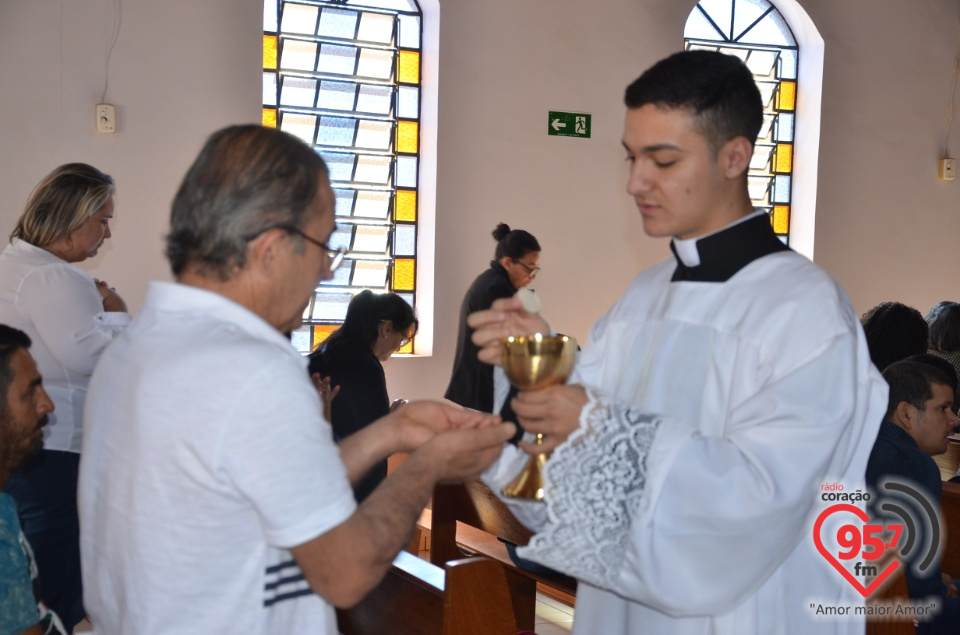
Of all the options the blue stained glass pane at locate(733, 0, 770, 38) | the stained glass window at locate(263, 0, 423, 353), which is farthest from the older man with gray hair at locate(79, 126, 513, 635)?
the blue stained glass pane at locate(733, 0, 770, 38)

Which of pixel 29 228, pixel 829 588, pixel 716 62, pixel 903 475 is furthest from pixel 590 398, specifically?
pixel 29 228

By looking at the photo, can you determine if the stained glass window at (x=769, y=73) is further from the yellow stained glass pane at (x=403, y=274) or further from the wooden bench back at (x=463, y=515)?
the wooden bench back at (x=463, y=515)

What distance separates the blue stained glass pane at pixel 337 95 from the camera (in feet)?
23.8

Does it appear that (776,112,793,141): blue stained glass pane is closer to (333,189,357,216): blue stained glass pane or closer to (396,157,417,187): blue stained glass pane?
(396,157,417,187): blue stained glass pane

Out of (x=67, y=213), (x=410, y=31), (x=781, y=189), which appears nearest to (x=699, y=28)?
(x=781, y=189)

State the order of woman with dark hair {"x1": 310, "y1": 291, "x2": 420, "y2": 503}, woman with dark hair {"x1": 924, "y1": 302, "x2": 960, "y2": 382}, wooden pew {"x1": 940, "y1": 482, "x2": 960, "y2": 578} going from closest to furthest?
wooden pew {"x1": 940, "y1": 482, "x2": 960, "y2": 578} → woman with dark hair {"x1": 310, "y1": 291, "x2": 420, "y2": 503} → woman with dark hair {"x1": 924, "y1": 302, "x2": 960, "y2": 382}

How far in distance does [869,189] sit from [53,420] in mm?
7515

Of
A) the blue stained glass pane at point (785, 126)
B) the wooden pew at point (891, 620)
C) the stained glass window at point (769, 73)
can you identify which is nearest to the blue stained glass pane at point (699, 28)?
the stained glass window at point (769, 73)

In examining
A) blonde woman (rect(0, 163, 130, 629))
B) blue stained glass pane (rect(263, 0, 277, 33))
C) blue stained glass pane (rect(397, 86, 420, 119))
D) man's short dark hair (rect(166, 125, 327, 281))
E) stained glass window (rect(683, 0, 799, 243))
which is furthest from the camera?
stained glass window (rect(683, 0, 799, 243))

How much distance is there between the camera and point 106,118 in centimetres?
619

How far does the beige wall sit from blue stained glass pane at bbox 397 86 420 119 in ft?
1.01

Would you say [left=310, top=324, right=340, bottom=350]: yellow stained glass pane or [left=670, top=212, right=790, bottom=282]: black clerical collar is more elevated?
[left=670, top=212, right=790, bottom=282]: black clerical collar

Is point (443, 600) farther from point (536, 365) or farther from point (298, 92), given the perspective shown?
point (298, 92)

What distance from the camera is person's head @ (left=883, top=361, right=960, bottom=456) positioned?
3.66 m
